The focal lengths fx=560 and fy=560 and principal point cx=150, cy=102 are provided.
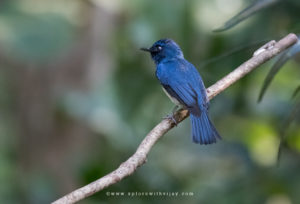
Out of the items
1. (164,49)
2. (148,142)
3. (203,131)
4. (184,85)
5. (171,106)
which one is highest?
(164,49)

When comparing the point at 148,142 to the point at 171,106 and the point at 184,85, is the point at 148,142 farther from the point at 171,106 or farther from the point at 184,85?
the point at 171,106

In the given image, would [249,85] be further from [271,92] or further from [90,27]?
[90,27]

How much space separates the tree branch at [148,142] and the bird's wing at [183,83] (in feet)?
2.02

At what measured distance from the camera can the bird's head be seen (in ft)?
15.8

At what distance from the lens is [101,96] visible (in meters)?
5.35

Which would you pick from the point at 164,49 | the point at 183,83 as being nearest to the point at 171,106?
the point at 164,49

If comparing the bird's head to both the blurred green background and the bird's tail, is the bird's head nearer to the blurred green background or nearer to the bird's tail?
the blurred green background

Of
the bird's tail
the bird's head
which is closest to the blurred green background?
the bird's head

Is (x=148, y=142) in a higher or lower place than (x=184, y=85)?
lower

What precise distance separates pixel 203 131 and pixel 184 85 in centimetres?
76

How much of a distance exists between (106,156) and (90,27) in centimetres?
285

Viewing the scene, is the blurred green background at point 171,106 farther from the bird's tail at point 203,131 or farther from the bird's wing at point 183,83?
the bird's tail at point 203,131

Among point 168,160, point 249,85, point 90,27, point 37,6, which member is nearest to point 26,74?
point 90,27

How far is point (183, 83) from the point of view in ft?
14.2
